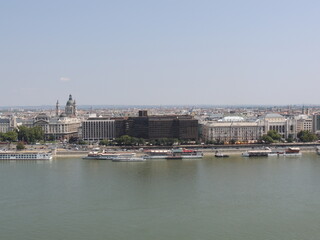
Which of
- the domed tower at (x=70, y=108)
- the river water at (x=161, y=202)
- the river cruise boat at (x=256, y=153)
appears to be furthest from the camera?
the domed tower at (x=70, y=108)

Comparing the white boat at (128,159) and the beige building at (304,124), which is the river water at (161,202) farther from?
the beige building at (304,124)

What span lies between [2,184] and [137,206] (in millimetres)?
5250

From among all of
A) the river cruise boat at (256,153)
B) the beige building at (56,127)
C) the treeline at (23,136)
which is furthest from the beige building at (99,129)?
the river cruise boat at (256,153)

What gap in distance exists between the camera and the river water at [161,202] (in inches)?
430

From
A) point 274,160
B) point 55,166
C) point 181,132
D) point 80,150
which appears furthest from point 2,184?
point 181,132

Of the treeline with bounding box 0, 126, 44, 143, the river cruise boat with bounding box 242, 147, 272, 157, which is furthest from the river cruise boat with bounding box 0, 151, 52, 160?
the river cruise boat with bounding box 242, 147, 272, 157

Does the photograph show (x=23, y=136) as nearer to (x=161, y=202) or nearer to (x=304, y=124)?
(x=304, y=124)

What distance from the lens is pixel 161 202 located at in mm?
13445

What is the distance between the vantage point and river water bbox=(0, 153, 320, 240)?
430 inches

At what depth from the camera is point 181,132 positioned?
30188 mm

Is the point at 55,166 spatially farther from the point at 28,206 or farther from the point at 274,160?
the point at 274,160

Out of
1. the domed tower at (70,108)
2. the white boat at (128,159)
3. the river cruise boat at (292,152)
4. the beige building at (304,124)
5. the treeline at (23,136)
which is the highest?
the domed tower at (70,108)

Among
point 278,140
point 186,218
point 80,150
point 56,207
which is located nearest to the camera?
point 186,218

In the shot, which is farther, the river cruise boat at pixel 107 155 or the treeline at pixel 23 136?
the treeline at pixel 23 136
